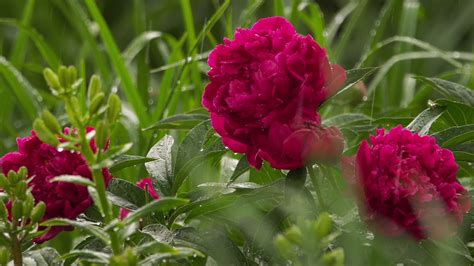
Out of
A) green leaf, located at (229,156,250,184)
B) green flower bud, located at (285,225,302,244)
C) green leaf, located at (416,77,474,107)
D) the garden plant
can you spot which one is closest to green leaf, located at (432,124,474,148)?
the garden plant

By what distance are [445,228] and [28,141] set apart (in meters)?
0.49

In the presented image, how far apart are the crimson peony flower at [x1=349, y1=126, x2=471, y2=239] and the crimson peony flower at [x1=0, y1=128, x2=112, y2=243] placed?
31 centimetres

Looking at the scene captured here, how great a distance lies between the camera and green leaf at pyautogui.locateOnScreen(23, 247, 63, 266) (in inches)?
40.0

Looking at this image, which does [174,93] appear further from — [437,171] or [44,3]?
[44,3]

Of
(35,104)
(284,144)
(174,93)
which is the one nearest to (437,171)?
(284,144)

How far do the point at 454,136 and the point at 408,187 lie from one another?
208 mm

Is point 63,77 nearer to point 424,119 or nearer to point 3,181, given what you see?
point 3,181

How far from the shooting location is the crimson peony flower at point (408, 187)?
0.93m

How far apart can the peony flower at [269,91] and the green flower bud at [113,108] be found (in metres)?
0.17

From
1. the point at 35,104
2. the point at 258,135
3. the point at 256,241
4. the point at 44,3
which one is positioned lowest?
the point at 44,3

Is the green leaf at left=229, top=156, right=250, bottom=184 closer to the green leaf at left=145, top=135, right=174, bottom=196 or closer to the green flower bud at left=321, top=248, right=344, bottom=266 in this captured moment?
the green leaf at left=145, top=135, right=174, bottom=196

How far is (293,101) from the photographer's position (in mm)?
953

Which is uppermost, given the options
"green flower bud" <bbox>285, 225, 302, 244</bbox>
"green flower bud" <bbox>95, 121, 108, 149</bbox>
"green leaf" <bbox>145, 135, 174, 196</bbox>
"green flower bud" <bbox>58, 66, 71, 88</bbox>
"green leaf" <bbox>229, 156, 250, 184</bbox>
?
"green flower bud" <bbox>58, 66, 71, 88</bbox>

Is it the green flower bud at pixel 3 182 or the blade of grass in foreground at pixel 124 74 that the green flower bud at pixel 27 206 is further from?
the blade of grass in foreground at pixel 124 74
